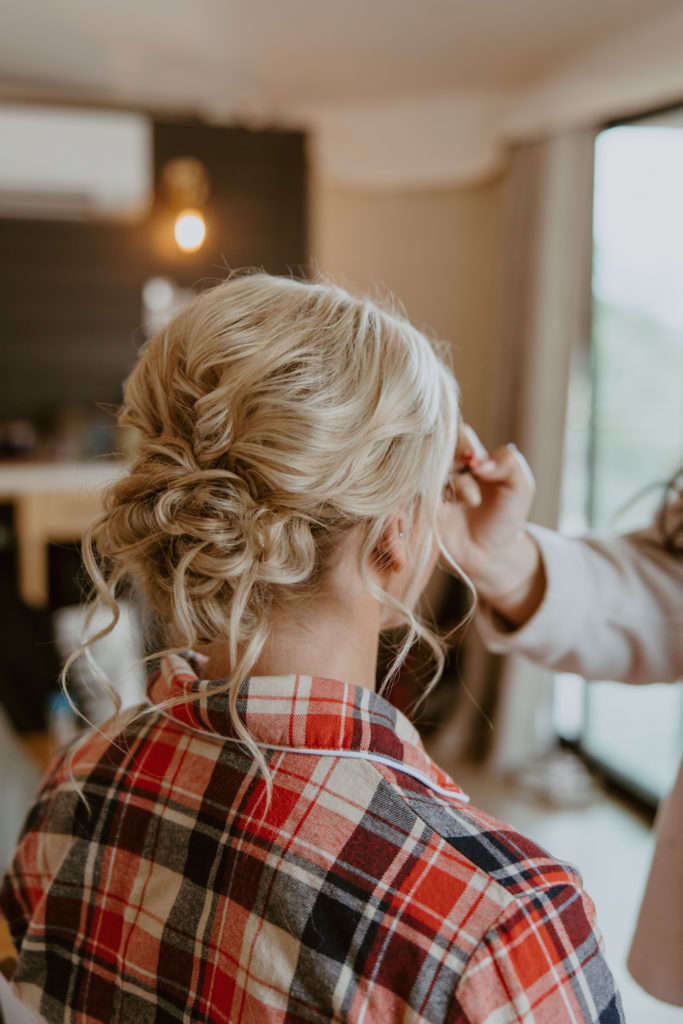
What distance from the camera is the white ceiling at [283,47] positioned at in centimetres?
240

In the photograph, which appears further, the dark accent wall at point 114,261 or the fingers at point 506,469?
the dark accent wall at point 114,261

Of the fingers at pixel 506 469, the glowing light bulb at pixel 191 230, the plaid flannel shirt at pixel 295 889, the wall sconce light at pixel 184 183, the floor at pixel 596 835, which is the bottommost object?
the floor at pixel 596 835

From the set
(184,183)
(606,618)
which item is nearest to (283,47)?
(184,183)

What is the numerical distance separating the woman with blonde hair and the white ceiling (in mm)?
2045

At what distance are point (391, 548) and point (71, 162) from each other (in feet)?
9.69

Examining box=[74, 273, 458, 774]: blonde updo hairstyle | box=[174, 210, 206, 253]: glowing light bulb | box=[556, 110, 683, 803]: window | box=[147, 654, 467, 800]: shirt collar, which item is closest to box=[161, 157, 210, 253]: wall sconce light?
box=[174, 210, 206, 253]: glowing light bulb

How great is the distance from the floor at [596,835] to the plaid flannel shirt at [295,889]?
1.75 m

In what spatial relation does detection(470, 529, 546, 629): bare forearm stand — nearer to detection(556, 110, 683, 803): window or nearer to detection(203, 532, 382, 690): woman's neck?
detection(203, 532, 382, 690): woman's neck

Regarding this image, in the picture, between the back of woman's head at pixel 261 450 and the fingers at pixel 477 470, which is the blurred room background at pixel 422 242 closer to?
the fingers at pixel 477 470

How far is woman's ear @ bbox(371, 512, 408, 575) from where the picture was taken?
0.79 metres

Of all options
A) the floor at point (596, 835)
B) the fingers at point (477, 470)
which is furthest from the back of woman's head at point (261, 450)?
the floor at point (596, 835)

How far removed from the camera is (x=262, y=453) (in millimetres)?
710

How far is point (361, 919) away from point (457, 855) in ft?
0.27

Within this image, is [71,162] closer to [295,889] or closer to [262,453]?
[262,453]
